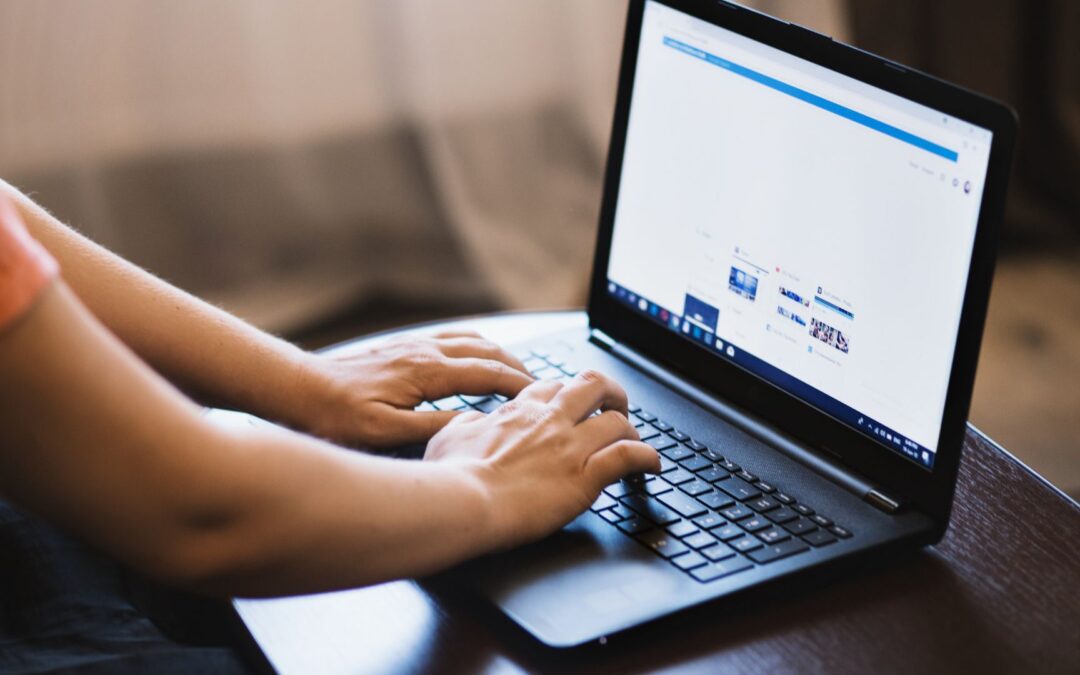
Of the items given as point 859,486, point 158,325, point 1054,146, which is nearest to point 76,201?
point 158,325

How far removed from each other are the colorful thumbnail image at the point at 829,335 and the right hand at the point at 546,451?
147 millimetres

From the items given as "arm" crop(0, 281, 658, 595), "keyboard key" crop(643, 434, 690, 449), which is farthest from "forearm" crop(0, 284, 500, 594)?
"keyboard key" crop(643, 434, 690, 449)

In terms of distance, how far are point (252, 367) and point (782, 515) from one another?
0.41 meters

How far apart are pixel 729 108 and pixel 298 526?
48 centimetres

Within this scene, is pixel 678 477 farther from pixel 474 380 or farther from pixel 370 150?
pixel 370 150

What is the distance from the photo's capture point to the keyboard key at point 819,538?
0.79 meters

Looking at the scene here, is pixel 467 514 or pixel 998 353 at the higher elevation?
pixel 467 514

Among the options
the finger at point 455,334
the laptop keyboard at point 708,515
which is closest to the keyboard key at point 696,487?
the laptop keyboard at point 708,515

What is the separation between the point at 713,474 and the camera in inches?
34.3

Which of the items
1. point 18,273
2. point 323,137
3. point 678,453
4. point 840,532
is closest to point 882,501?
point 840,532

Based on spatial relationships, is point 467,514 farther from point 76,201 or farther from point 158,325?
point 76,201

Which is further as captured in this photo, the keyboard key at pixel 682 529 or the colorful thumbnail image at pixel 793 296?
the colorful thumbnail image at pixel 793 296

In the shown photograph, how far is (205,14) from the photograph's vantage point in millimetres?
2062

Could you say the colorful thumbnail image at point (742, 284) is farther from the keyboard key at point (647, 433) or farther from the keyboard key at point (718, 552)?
the keyboard key at point (718, 552)
